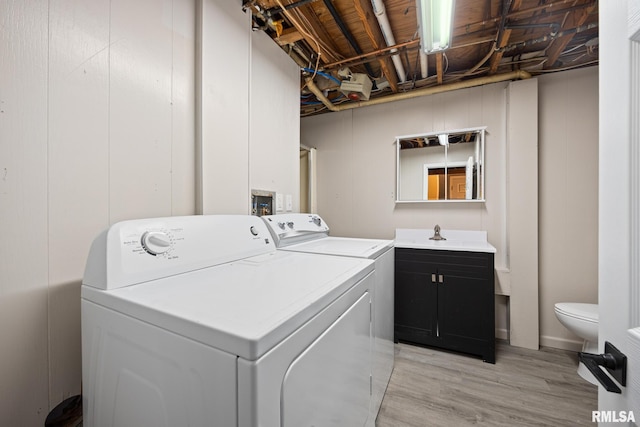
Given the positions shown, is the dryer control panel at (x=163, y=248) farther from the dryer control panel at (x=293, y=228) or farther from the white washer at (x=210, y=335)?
the dryer control panel at (x=293, y=228)

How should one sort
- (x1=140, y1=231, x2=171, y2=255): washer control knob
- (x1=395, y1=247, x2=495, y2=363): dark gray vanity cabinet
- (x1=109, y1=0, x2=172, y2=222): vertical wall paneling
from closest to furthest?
(x1=140, y1=231, x2=171, y2=255): washer control knob → (x1=109, y1=0, x2=172, y2=222): vertical wall paneling → (x1=395, y1=247, x2=495, y2=363): dark gray vanity cabinet

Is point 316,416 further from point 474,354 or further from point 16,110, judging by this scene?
point 474,354

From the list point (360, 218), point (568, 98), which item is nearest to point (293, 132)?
point (360, 218)

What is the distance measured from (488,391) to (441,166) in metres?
1.90

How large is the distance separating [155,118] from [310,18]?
1.31 metres

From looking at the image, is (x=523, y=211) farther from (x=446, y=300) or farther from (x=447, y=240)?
(x=446, y=300)

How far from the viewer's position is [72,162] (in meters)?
0.94

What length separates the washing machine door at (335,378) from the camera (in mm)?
610

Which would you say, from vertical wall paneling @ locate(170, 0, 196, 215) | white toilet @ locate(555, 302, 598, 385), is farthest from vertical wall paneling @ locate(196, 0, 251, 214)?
white toilet @ locate(555, 302, 598, 385)

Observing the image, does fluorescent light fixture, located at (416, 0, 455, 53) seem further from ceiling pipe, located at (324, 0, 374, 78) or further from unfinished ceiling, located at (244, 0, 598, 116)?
ceiling pipe, located at (324, 0, 374, 78)

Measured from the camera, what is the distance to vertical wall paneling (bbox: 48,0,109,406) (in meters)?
0.90

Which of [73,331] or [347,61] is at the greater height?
[347,61]

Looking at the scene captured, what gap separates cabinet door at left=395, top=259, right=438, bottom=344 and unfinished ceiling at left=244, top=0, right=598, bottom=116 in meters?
1.74

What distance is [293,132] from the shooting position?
233 cm
